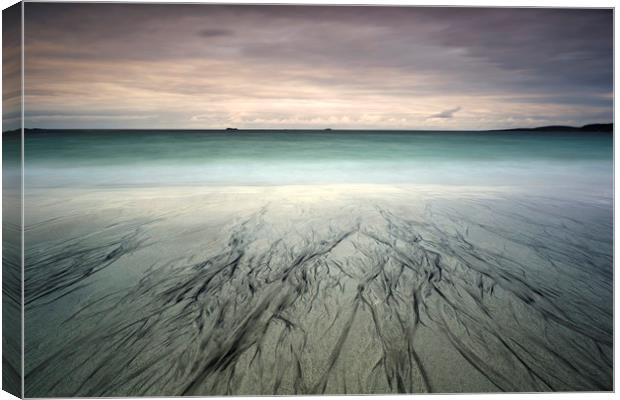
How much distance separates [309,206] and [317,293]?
915 mm

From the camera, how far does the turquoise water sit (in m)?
2.54

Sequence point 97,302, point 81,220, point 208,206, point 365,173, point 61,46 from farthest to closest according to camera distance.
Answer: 1. point 365,173
2. point 208,206
3. point 81,220
4. point 61,46
5. point 97,302

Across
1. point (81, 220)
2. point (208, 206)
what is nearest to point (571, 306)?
point (208, 206)

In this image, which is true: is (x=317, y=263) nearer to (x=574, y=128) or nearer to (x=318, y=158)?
(x=318, y=158)

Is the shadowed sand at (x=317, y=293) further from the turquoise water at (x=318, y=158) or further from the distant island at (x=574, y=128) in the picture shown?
the distant island at (x=574, y=128)

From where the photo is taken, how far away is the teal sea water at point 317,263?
1.67 metres

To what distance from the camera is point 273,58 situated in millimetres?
2369

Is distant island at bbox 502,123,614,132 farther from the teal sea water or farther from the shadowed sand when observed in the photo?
the shadowed sand

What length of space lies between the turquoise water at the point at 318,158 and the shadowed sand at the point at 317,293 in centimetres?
19

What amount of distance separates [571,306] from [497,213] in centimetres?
87

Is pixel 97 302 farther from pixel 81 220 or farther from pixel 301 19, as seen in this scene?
pixel 301 19

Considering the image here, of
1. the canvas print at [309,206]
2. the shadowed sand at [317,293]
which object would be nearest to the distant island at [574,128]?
the canvas print at [309,206]

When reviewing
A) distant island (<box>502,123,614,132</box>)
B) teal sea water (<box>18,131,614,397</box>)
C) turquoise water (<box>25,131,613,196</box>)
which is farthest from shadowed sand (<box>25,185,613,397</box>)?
distant island (<box>502,123,614,132</box>)

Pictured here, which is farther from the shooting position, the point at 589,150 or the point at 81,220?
the point at 81,220
